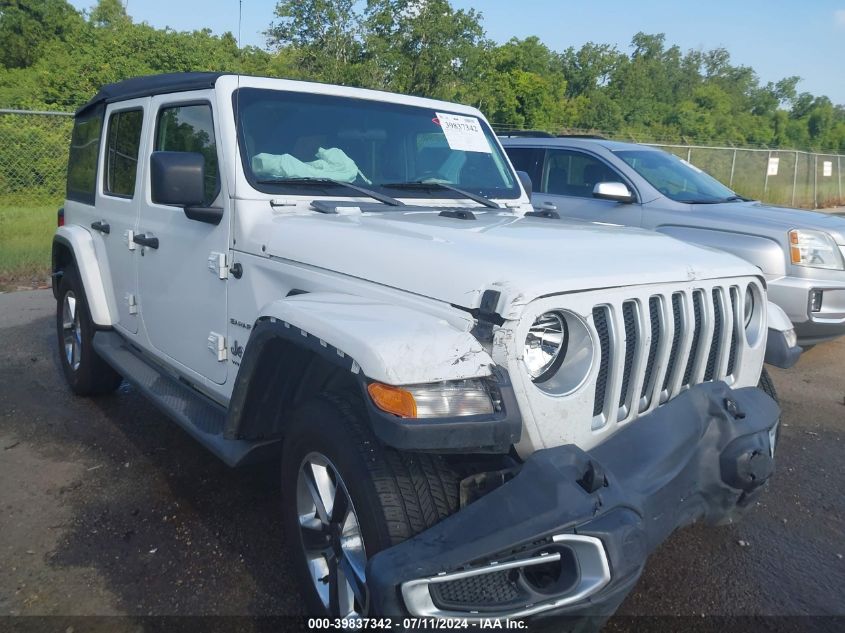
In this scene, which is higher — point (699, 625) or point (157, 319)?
point (157, 319)

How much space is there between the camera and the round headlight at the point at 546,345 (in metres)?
2.34

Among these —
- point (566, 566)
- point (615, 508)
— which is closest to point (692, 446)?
point (615, 508)

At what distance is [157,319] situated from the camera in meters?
4.07

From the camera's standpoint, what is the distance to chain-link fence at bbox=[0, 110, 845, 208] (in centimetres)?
1108

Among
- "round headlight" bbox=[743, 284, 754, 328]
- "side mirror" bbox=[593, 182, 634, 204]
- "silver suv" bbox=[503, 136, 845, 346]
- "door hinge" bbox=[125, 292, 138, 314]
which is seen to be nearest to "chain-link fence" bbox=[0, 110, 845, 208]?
"silver suv" bbox=[503, 136, 845, 346]

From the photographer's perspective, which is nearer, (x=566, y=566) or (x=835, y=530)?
(x=566, y=566)

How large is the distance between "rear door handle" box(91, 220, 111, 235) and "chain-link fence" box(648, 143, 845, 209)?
14.9m

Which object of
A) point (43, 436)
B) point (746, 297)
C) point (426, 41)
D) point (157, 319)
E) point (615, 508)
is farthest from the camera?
point (426, 41)

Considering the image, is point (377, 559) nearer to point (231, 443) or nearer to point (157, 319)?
point (231, 443)

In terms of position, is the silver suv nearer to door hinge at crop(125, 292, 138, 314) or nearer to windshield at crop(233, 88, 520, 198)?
windshield at crop(233, 88, 520, 198)

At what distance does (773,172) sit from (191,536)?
19.9 metres

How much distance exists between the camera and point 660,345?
254 centimetres

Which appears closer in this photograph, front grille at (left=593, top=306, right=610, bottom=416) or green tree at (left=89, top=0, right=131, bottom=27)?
front grille at (left=593, top=306, right=610, bottom=416)

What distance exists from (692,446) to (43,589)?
2.53 metres
